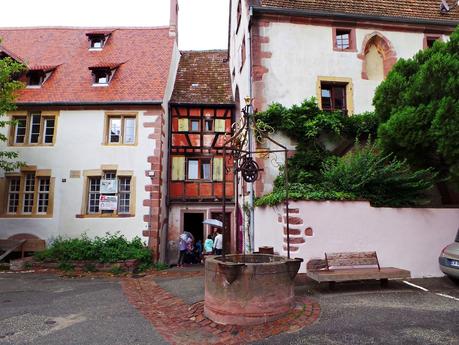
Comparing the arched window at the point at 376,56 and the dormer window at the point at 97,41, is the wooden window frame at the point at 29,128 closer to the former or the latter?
the dormer window at the point at 97,41

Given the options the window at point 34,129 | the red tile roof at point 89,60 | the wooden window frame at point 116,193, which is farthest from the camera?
the red tile roof at point 89,60

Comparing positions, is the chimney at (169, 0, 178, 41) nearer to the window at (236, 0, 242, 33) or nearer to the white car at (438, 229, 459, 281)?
the window at (236, 0, 242, 33)

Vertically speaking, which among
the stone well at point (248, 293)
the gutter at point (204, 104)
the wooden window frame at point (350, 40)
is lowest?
the stone well at point (248, 293)

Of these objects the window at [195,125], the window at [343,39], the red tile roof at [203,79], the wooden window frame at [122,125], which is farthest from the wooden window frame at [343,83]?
the wooden window frame at [122,125]

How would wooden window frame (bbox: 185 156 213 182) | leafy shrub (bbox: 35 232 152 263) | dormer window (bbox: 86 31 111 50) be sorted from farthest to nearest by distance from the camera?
1. dormer window (bbox: 86 31 111 50)
2. wooden window frame (bbox: 185 156 213 182)
3. leafy shrub (bbox: 35 232 152 263)

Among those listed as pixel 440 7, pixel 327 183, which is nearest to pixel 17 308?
pixel 327 183

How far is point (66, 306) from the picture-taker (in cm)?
708

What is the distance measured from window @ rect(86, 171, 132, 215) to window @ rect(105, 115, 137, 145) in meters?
1.41

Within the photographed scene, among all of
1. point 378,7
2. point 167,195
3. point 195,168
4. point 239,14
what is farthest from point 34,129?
point 378,7

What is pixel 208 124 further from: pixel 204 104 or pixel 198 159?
pixel 198 159

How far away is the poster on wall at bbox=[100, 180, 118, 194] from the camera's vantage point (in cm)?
1409

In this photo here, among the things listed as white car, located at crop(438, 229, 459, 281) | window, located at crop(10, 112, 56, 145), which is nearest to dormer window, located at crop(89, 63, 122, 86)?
window, located at crop(10, 112, 56, 145)

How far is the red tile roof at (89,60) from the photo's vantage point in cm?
1490

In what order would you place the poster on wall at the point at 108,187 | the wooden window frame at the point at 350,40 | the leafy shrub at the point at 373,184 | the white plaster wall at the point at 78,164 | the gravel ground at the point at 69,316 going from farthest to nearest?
the poster on wall at the point at 108,187 → the white plaster wall at the point at 78,164 → the wooden window frame at the point at 350,40 → the leafy shrub at the point at 373,184 → the gravel ground at the point at 69,316
